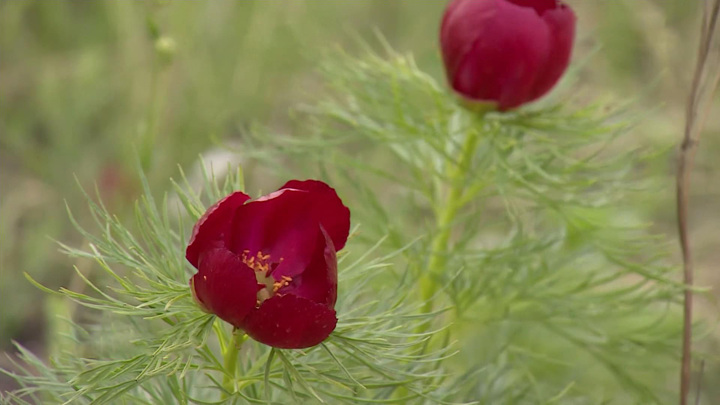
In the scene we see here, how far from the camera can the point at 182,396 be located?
26.6 inches

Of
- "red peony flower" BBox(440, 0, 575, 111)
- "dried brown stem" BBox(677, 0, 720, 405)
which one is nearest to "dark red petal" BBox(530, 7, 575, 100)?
"red peony flower" BBox(440, 0, 575, 111)

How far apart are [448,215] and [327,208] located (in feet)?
1.16

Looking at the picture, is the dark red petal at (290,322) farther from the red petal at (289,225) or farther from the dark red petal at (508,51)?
the dark red petal at (508,51)

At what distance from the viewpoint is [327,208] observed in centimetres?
63

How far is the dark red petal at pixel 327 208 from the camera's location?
0.63m

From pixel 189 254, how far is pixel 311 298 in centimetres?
8

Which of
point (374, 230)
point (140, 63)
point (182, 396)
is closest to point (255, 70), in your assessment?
point (140, 63)

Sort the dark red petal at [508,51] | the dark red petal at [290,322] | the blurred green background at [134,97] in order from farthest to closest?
1. the blurred green background at [134,97]
2. the dark red petal at [508,51]
3. the dark red petal at [290,322]

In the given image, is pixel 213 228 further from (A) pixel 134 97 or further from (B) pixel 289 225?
(A) pixel 134 97

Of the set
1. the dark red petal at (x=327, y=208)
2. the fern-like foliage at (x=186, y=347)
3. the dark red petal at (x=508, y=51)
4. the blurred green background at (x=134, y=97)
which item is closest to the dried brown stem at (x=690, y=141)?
the dark red petal at (x=508, y=51)

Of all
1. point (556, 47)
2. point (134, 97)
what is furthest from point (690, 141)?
point (134, 97)

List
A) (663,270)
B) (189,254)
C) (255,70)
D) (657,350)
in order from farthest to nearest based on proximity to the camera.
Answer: (255,70), (657,350), (663,270), (189,254)

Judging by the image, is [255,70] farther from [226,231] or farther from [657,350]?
[226,231]

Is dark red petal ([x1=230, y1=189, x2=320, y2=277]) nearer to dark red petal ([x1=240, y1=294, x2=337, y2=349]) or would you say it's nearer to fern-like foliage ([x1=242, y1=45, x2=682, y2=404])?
dark red petal ([x1=240, y1=294, x2=337, y2=349])
